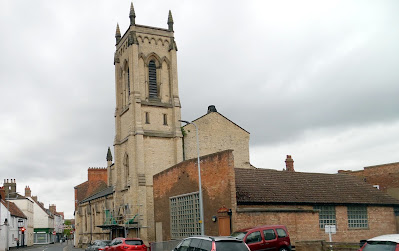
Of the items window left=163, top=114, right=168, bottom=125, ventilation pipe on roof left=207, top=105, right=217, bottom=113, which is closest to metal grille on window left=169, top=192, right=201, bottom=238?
window left=163, top=114, right=168, bottom=125

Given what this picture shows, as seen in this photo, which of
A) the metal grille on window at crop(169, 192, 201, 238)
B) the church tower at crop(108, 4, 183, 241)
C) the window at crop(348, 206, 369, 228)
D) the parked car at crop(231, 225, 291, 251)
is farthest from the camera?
the church tower at crop(108, 4, 183, 241)

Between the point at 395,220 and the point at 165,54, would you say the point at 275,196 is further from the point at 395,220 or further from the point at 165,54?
the point at 165,54

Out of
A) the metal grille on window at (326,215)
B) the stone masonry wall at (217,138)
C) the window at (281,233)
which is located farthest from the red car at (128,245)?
the stone masonry wall at (217,138)

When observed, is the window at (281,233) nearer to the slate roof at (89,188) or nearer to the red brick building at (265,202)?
the red brick building at (265,202)

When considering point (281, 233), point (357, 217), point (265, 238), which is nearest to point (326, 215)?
point (357, 217)

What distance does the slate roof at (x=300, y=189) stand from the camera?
28.3 m

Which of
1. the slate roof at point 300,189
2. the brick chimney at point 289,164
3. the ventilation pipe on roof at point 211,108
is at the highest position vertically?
the ventilation pipe on roof at point 211,108

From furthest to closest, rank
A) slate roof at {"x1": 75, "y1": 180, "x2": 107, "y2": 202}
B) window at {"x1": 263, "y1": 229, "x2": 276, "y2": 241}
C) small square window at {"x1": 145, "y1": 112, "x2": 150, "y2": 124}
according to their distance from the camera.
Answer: slate roof at {"x1": 75, "y1": 180, "x2": 107, "y2": 202}
small square window at {"x1": 145, "y1": 112, "x2": 150, "y2": 124}
window at {"x1": 263, "y1": 229, "x2": 276, "y2": 241}

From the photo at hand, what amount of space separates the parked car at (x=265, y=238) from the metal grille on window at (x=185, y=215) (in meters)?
9.41

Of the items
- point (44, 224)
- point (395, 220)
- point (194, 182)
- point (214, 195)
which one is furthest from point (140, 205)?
point (44, 224)

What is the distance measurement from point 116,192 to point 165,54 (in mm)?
15566

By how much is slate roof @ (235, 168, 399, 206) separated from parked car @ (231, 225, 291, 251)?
20.1ft

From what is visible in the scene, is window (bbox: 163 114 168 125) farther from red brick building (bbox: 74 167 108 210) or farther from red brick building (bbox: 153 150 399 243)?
red brick building (bbox: 74 167 108 210)

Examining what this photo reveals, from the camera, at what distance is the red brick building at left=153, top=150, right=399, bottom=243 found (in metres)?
26.4
